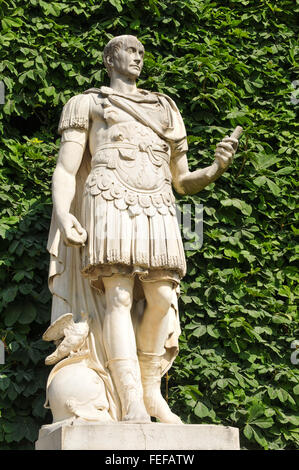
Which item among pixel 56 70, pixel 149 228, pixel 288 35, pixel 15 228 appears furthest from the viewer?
pixel 288 35

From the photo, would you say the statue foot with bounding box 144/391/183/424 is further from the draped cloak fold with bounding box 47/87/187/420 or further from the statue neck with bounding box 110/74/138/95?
the statue neck with bounding box 110/74/138/95

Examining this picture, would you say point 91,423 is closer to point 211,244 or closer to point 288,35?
point 211,244

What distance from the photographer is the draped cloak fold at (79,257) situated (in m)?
5.86

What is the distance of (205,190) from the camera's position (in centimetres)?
750

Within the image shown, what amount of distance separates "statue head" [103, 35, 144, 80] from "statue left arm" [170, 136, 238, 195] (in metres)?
0.64

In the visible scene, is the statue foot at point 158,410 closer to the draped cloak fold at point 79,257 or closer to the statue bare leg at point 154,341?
the statue bare leg at point 154,341

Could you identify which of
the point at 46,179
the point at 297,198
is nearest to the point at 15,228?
the point at 46,179

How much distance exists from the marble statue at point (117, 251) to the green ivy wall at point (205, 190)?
3.48 feet

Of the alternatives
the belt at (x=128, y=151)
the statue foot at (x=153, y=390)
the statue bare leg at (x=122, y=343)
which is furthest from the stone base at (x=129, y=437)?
the belt at (x=128, y=151)

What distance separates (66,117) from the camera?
6.05m

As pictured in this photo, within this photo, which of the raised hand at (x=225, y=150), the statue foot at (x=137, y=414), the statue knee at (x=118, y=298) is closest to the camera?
the statue foot at (x=137, y=414)

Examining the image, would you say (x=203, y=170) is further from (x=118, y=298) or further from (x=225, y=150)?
(x=118, y=298)

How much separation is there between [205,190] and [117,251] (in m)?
2.10

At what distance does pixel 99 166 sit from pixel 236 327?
2.00 meters
